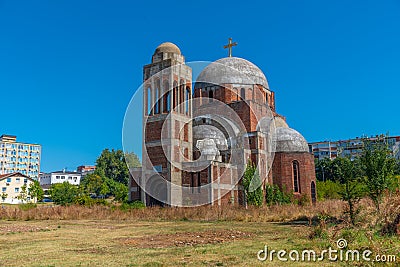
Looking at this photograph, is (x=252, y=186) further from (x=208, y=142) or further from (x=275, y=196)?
(x=208, y=142)

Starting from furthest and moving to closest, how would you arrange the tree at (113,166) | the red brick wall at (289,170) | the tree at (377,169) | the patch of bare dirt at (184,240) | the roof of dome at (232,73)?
the tree at (113,166)
the roof of dome at (232,73)
the red brick wall at (289,170)
the tree at (377,169)
the patch of bare dirt at (184,240)

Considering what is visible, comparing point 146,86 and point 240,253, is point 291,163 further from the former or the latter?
point 240,253

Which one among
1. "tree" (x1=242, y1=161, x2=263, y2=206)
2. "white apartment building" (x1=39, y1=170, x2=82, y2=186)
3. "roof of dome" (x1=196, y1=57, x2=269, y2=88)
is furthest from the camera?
"white apartment building" (x1=39, y1=170, x2=82, y2=186)

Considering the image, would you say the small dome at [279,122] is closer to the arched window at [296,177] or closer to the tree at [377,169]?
the arched window at [296,177]

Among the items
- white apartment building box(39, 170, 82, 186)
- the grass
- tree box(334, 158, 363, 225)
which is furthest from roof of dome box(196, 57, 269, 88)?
white apartment building box(39, 170, 82, 186)

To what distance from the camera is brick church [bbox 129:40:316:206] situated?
31078mm

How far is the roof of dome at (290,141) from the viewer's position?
37091 mm

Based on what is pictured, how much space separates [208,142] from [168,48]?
8.87 meters

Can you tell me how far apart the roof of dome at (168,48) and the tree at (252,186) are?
11.8 metres

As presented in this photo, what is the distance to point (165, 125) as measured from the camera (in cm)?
3253

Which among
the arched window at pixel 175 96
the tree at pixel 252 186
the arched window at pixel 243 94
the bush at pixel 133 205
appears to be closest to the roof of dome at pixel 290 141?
the arched window at pixel 243 94

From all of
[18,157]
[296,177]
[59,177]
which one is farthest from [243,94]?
[18,157]

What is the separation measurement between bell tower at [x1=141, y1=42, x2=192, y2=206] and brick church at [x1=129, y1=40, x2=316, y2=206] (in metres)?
0.08

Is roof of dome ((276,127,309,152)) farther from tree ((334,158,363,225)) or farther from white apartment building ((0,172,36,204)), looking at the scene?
white apartment building ((0,172,36,204))
